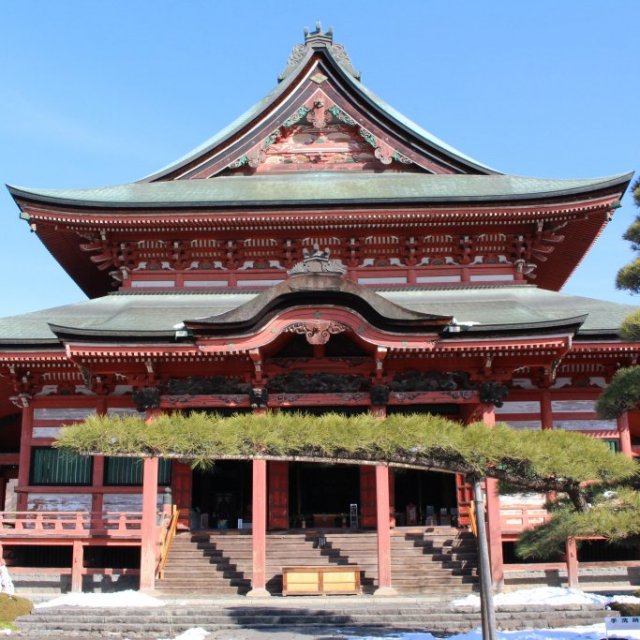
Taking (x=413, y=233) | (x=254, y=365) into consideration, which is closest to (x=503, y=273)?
(x=413, y=233)

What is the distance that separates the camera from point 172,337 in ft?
55.6

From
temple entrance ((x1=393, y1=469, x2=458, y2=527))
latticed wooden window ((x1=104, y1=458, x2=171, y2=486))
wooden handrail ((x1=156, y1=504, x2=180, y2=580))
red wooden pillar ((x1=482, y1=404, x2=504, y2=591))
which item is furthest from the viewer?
temple entrance ((x1=393, y1=469, x2=458, y2=527))

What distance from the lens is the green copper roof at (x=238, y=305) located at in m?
18.2

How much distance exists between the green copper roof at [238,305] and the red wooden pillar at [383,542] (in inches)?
166

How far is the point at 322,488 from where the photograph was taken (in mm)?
21812

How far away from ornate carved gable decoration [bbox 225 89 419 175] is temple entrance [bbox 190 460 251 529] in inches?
359

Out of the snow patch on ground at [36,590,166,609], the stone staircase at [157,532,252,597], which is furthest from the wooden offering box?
the snow patch on ground at [36,590,166,609]

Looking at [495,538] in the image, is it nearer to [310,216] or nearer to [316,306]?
[316,306]

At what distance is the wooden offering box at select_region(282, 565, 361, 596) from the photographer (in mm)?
16172

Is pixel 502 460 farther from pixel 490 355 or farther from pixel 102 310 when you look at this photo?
pixel 102 310

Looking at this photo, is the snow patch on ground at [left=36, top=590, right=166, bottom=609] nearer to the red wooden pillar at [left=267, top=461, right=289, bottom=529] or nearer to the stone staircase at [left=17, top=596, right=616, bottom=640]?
the stone staircase at [left=17, top=596, right=616, bottom=640]

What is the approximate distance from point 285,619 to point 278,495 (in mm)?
5457

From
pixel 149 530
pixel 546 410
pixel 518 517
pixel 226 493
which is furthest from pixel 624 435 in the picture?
pixel 149 530

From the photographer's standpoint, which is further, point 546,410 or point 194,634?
point 546,410
